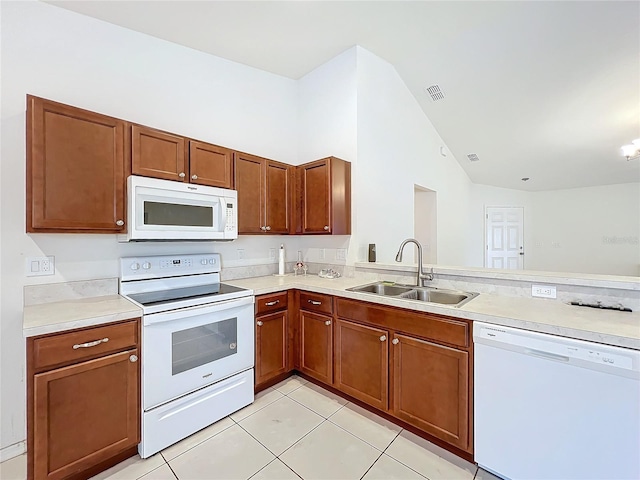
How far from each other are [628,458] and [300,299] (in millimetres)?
2037

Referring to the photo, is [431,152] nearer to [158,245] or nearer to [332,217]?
[332,217]

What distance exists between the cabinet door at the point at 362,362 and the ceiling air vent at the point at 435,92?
3.33 meters

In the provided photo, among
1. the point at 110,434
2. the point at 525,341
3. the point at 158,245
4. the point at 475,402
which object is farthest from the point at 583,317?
the point at 158,245

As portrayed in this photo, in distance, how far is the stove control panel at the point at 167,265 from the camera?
2.06 metres

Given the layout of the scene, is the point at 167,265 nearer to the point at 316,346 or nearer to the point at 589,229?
the point at 316,346

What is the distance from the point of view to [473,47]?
2.97m

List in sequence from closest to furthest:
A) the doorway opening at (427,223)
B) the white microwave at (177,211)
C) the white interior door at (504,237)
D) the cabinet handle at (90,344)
Result: the cabinet handle at (90,344) < the white microwave at (177,211) < the doorway opening at (427,223) < the white interior door at (504,237)

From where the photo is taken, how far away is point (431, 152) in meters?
4.64

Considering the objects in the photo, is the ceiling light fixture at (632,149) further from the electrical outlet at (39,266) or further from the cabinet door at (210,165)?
the electrical outlet at (39,266)

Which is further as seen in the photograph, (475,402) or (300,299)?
(300,299)

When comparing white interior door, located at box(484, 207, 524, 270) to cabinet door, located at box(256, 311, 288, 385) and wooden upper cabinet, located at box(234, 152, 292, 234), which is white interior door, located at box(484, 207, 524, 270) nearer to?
wooden upper cabinet, located at box(234, 152, 292, 234)

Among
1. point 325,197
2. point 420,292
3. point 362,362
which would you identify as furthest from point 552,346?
point 325,197

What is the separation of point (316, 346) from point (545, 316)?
5.32 ft

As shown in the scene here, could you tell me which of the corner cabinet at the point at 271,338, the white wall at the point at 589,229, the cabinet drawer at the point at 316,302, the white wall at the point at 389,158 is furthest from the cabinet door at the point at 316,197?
the white wall at the point at 589,229
